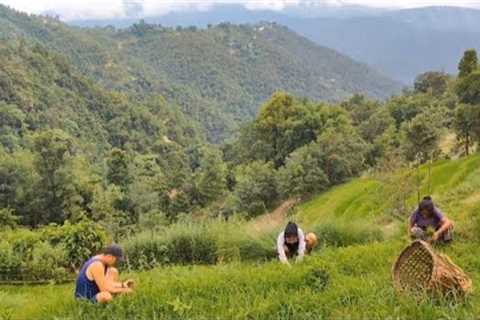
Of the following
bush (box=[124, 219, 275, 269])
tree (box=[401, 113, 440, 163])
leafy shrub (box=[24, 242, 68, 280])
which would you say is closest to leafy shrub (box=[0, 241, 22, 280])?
leafy shrub (box=[24, 242, 68, 280])

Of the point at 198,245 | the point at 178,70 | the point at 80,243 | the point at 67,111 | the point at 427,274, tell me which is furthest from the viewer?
the point at 178,70

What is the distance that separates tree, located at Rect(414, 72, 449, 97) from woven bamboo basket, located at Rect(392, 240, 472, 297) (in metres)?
63.9

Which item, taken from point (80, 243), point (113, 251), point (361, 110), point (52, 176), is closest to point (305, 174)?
point (52, 176)

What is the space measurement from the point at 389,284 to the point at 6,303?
14.8ft

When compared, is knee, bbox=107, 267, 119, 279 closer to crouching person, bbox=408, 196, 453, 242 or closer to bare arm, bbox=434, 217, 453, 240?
crouching person, bbox=408, 196, 453, 242

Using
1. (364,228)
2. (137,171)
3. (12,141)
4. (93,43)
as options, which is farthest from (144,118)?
(364,228)

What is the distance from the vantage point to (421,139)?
37.5 meters

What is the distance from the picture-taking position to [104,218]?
35.6m

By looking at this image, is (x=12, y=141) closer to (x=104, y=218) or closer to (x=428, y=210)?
(x=104, y=218)

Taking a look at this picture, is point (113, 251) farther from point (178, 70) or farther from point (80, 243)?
point (178, 70)

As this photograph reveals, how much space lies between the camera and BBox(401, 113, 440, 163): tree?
121ft

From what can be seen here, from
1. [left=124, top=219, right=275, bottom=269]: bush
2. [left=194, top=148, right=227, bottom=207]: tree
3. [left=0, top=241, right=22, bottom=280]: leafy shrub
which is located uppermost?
[left=124, top=219, right=275, bottom=269]: bush

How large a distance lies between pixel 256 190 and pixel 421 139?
1238 cm

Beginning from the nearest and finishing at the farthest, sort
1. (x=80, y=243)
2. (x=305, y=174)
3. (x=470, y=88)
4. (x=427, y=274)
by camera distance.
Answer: (x=427, y=274)
(x=80, y=243)
(x=470, y=88)
(x=305, y=174)
